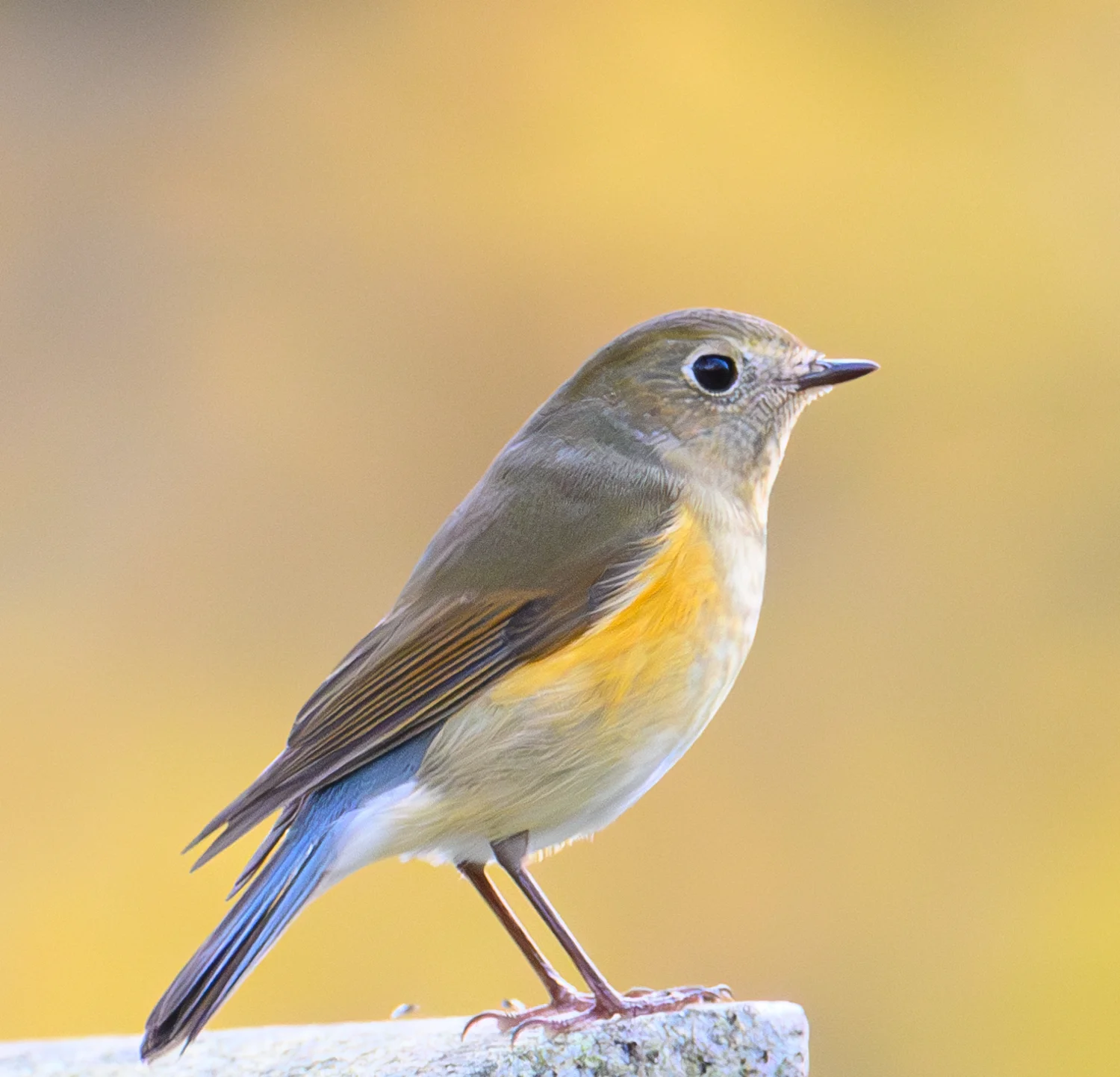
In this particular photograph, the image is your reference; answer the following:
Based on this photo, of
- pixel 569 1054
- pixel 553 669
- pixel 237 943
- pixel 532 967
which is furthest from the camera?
pixel 532 967

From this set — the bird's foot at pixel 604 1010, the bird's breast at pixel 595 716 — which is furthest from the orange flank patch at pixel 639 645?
the bird's foot at pixel 604 1010

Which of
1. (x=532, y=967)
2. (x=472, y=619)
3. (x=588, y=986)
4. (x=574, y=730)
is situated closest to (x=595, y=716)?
(x=574, y=730)

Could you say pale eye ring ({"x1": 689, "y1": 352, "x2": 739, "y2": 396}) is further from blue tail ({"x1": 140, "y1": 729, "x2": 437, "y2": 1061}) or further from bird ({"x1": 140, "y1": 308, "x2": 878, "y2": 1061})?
blue tail ({"x1": 140, "y1": 729, "x2": 437, "y2": 1061})

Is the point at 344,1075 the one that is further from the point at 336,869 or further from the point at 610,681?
the point at 610,681

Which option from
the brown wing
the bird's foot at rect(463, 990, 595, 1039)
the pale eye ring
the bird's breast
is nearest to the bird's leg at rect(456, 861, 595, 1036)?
the bird's foot at rect(463, 990, 595, 1039)

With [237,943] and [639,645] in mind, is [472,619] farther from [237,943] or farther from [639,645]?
[237,943]
